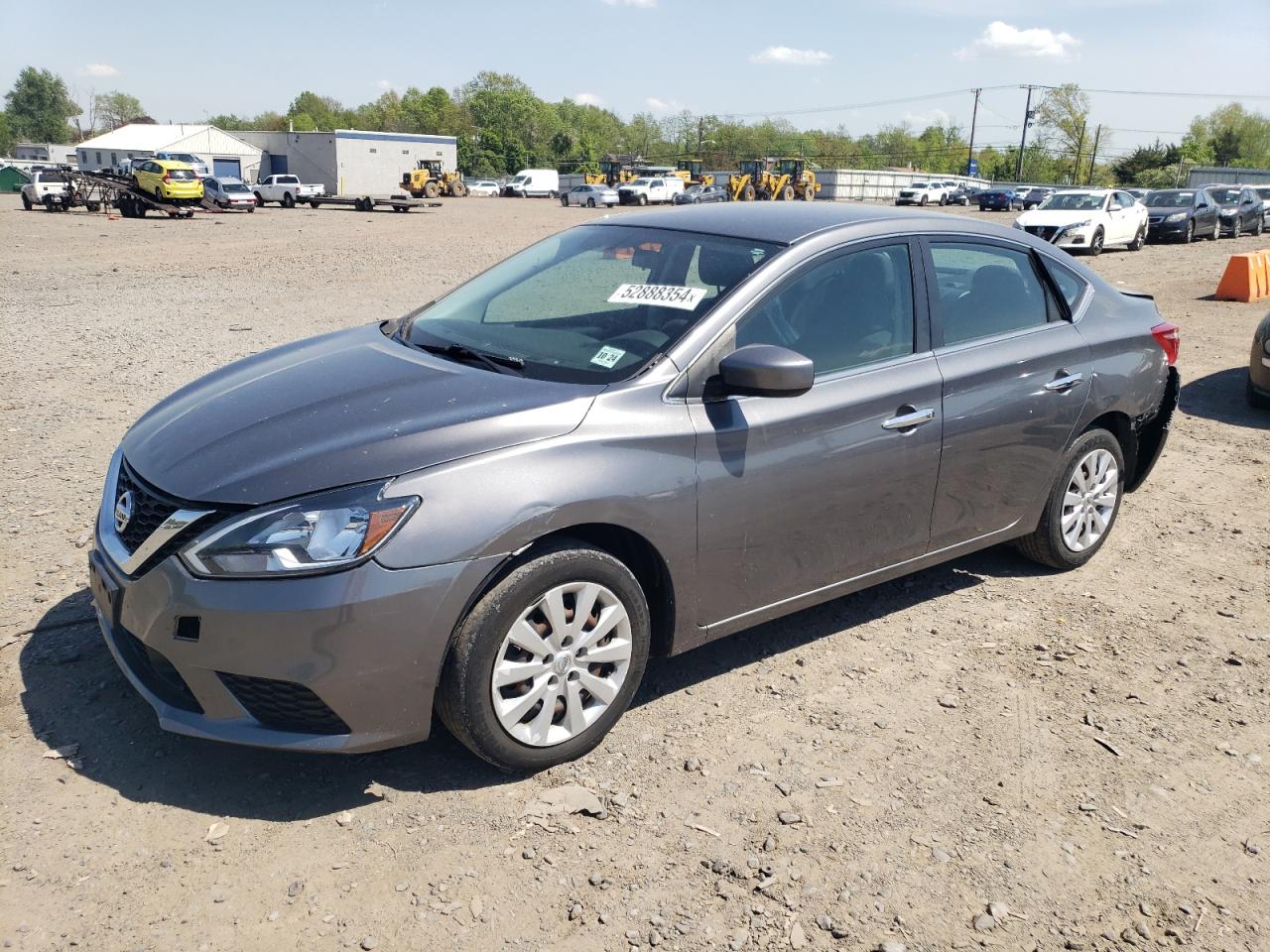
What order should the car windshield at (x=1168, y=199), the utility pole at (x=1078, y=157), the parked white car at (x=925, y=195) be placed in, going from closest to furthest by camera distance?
the car windshield at (x=1168, y=199) → the parked white car at (x=925, y=195) → the utility pole at (x=1078, y=157)

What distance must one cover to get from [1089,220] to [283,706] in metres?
24.9

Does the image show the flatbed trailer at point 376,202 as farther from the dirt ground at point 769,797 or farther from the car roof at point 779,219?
the car roof at point 779,219

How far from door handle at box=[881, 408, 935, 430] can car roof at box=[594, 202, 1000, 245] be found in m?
0.78

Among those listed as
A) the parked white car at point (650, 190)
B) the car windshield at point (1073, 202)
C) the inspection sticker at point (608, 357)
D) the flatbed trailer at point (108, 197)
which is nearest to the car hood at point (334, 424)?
the inspection sticker at point (608, 357)

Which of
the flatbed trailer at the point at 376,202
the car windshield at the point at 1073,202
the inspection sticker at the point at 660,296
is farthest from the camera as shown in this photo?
the flatbed trailer at the point at 376,202

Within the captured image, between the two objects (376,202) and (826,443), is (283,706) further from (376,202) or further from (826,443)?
(376,202)

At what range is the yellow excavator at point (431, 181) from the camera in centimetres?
6153

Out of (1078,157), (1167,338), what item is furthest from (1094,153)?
(1167,338)

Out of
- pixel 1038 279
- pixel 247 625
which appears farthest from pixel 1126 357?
pixel 247 625

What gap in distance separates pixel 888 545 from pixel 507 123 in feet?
442

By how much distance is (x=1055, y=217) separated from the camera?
24078mm

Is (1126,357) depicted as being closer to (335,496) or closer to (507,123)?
(335,496)

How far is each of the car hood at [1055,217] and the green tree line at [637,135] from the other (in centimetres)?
5938

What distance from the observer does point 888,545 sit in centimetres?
416
